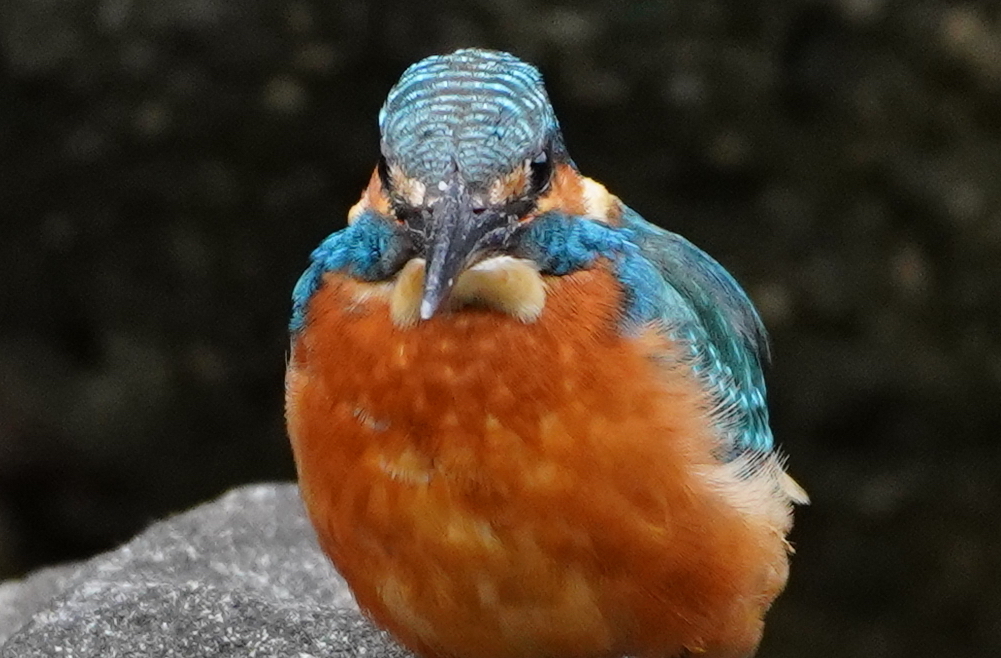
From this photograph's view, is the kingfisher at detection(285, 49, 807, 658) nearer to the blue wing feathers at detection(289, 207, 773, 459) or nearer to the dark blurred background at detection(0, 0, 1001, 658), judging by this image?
the blue wing feathers at detection(289, 207, 773, 459)

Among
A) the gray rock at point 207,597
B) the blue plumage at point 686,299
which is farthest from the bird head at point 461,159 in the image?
the gray rock at point 207,597

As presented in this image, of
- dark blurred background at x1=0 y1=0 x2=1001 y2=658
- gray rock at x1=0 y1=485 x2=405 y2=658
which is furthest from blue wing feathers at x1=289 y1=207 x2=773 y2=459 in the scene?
dark blurred background at x1=0 y1=0 x2=1001 y2=658

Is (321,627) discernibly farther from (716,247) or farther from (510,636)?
(716,247)

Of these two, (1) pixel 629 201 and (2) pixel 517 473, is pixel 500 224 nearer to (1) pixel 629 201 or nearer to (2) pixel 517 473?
(2) pixel 517 473

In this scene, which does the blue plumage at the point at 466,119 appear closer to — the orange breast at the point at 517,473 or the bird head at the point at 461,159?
the bird head at the point at 461,159

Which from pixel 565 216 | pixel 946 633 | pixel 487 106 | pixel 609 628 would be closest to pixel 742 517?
pixel 609 628
